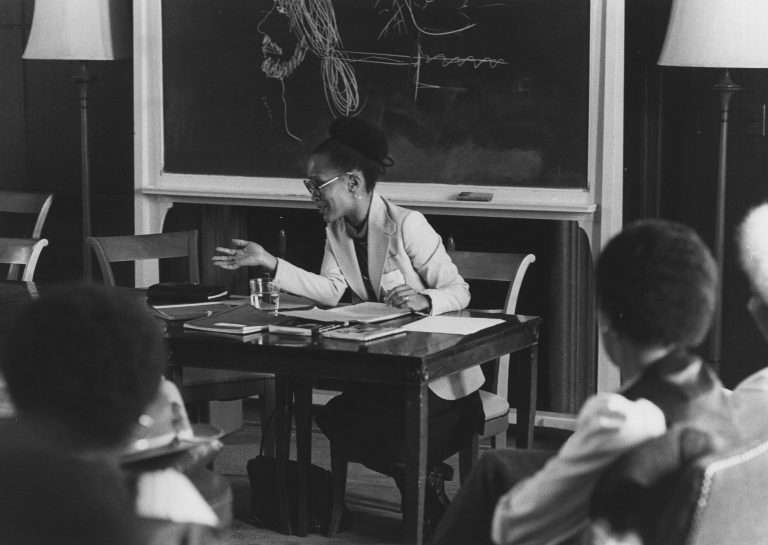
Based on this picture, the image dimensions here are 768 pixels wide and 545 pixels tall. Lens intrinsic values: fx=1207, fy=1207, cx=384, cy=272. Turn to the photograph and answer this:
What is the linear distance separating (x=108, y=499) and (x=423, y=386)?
59.6 inches

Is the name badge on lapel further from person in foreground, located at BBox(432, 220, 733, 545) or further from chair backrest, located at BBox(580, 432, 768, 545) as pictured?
chair backrest, located at BBox(580, 432, 768, 545)

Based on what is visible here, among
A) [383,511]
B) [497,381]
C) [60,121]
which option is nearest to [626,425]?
[497,381]

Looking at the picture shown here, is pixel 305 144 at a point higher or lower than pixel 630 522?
higher

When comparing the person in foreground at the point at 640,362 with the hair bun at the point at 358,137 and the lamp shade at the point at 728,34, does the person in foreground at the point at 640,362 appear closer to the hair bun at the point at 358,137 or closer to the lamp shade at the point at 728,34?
the hair bun at the point at 358,137

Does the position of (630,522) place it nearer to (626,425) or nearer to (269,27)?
(626,425)

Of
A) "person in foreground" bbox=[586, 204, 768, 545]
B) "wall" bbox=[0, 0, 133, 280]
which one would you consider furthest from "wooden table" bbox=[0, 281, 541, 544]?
"wall" bbox=[0, 0, 133, 280]

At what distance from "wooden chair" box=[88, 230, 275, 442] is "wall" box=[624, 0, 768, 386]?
5.20 ft

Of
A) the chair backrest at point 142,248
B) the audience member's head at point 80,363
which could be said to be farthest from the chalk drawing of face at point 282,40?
the audience member's head at point 80,363

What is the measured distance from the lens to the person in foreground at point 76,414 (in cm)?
131

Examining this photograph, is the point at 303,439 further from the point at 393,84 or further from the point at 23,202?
the point at 23,202

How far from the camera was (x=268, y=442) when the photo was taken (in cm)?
384

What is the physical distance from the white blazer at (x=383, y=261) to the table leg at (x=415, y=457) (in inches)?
30.2

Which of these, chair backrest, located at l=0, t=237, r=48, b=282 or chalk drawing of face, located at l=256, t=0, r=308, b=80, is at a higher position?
chalk drawing of face, located at l=256, t=0, r=308, b=80

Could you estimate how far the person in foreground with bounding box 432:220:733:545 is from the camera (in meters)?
1.70
